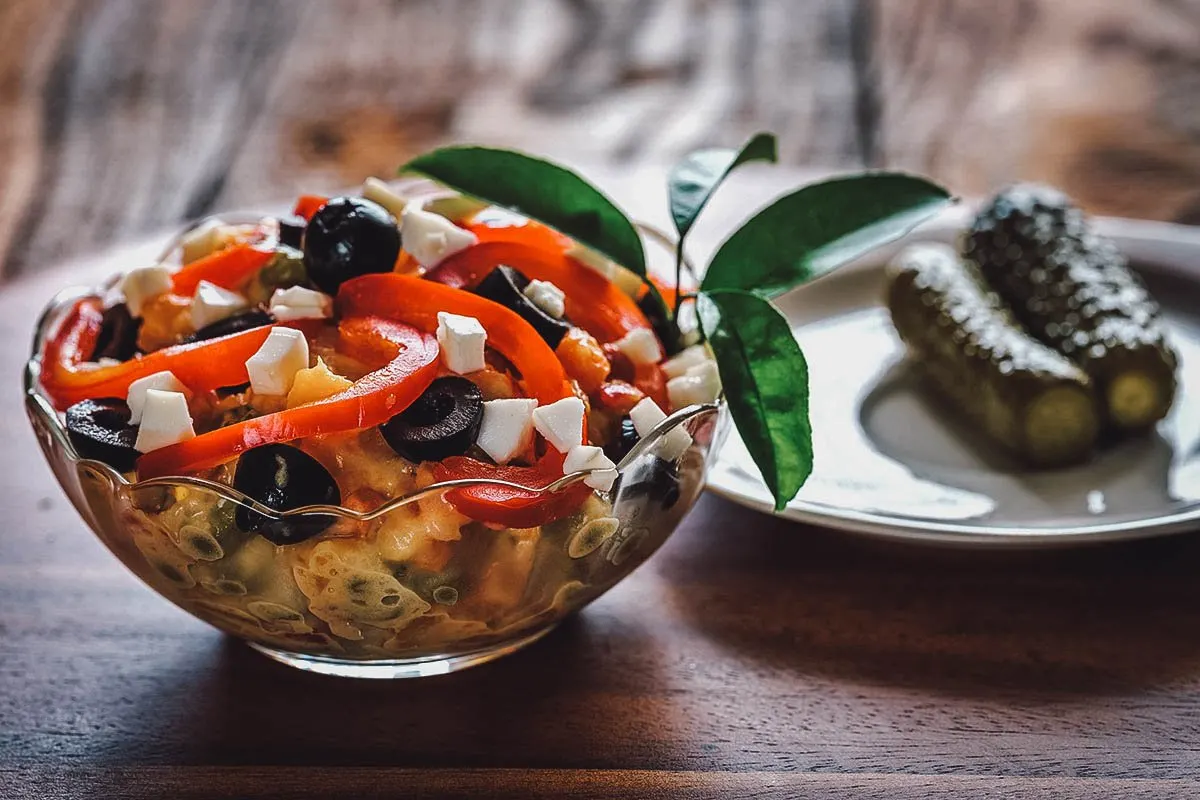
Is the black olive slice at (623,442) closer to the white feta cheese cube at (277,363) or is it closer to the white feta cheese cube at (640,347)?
the white feta cheese cube at (640,347)

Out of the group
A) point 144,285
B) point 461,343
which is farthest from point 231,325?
point 461,343

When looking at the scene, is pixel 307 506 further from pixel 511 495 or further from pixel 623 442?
pixel 623 442

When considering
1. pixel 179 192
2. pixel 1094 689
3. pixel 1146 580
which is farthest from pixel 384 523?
pixel 179 192

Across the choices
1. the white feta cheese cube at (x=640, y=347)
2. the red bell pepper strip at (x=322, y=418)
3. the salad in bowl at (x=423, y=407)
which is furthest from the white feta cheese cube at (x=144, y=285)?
the white feta cheese cube at (x=640, y=347)

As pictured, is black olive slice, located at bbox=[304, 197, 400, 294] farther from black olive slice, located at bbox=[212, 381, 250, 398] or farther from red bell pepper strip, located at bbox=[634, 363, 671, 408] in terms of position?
red bell pepper strip, located at bbox=[634, 363, 671, 408]

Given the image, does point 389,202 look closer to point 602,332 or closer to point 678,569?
point 602,332

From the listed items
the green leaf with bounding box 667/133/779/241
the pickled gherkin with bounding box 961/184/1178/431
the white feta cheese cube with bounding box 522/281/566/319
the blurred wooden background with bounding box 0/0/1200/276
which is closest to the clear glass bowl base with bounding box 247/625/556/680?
the white feta cheese cube with bounding box 522/281/566/319
